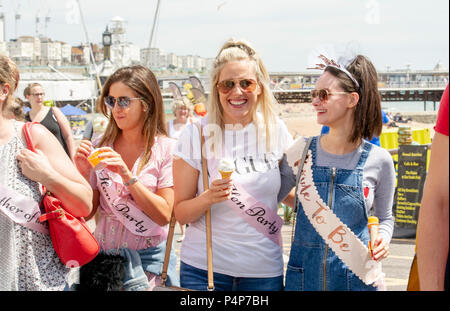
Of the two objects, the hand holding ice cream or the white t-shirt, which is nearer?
the hand holding ice cream

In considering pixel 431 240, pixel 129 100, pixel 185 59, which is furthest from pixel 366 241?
pixel 185 59

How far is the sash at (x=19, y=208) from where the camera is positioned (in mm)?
2055

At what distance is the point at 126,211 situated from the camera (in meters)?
2.51

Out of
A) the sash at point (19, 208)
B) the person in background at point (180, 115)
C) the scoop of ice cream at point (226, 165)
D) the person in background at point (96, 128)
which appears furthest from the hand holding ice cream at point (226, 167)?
the person in background at point (180, 115)

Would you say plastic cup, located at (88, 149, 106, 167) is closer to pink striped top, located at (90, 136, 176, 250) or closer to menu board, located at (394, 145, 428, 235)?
pink striped top, located at (90, 136, 176, 250)

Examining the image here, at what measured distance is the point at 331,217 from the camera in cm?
219

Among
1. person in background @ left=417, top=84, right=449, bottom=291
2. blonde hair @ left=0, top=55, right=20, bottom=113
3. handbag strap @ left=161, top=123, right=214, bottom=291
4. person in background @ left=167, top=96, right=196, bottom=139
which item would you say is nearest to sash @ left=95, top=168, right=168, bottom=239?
handbag strap @ left=161, top=123, right=214, bottom=291

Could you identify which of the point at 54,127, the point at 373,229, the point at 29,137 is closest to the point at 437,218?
the point at 373,229

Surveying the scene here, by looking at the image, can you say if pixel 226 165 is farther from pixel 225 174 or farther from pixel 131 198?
pixel 131 198

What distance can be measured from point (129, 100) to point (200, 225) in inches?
28.3

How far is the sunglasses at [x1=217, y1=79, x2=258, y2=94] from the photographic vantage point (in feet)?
7.86

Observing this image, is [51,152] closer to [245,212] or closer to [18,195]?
[18,195]

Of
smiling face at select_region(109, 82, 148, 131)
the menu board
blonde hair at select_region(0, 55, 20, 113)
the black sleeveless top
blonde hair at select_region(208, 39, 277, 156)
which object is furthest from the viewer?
the menu board

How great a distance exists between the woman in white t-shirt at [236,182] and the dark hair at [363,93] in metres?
0.35
